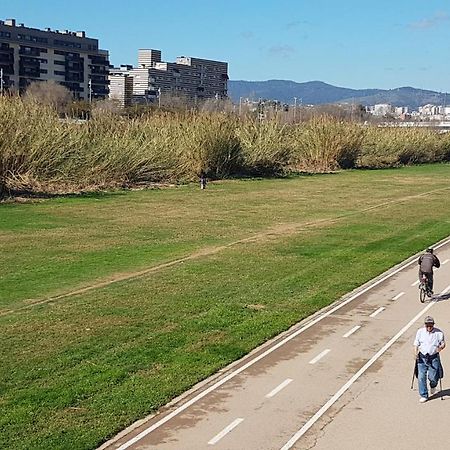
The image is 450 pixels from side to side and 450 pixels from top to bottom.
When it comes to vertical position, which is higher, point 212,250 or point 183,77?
point 183,77

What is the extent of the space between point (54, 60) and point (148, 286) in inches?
4176

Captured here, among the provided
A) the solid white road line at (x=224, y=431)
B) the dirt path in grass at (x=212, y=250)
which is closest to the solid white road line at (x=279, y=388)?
the solid white road line at (x=224, y=431)

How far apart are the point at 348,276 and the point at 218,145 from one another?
120 ft

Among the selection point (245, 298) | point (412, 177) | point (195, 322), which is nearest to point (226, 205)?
point (245, 298)

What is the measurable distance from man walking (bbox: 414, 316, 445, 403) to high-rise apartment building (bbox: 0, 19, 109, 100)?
105 m

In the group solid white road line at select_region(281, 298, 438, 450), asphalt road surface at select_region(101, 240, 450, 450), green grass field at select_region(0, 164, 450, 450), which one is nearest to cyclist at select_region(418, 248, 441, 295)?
solid white road line at select_region(281, 298, 438, 450)

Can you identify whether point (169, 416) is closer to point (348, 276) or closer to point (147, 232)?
point (348, 276)

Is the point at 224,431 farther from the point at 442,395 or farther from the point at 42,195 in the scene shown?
the point at 42,195

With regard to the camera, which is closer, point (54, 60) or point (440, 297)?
point (440, 297)

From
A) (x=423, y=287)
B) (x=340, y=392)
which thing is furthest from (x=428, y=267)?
(x=340, y=392)

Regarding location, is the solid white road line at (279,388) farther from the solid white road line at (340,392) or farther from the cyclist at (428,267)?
the cyclist at (428,267)

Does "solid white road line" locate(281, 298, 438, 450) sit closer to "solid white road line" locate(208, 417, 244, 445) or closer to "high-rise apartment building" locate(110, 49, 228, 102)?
"solid white road line" locate(208, 417, 244, 445)

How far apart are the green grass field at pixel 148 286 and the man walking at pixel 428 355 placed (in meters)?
3.85

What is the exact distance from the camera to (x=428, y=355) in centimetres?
1271
